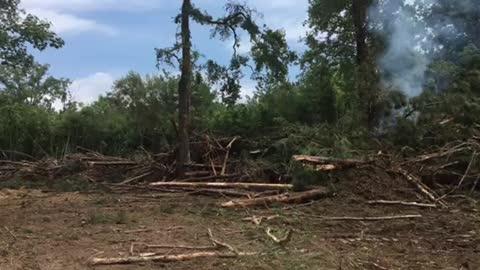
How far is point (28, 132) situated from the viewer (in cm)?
2720

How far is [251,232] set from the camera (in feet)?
24.8

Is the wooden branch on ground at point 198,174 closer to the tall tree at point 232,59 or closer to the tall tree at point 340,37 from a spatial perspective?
the tall tree at point 232,59

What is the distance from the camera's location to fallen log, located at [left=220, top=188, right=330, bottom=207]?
973 centimetres

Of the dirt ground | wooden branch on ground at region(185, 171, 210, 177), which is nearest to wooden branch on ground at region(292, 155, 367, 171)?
the dirt ground

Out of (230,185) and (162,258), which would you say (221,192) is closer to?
(230,185)

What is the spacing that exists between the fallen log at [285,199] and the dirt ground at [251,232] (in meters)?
0.26

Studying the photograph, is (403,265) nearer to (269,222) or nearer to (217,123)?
(269,222)

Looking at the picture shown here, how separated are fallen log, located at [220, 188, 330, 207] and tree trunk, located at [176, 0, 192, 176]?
4.66 m

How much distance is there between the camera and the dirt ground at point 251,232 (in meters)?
6.27

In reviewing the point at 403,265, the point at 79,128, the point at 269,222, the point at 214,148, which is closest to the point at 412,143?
the point at 214,148

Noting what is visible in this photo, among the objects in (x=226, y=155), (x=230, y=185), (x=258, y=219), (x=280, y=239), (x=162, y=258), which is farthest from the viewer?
(x=226, y=155)

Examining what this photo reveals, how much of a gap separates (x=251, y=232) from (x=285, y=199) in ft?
8.20

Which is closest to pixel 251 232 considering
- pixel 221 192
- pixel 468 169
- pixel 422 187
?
pixel 221 192

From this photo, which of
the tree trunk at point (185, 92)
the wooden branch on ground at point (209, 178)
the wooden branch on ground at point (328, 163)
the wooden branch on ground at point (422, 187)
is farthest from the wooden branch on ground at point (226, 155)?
the wooden branch on ground at point (422, 187)
